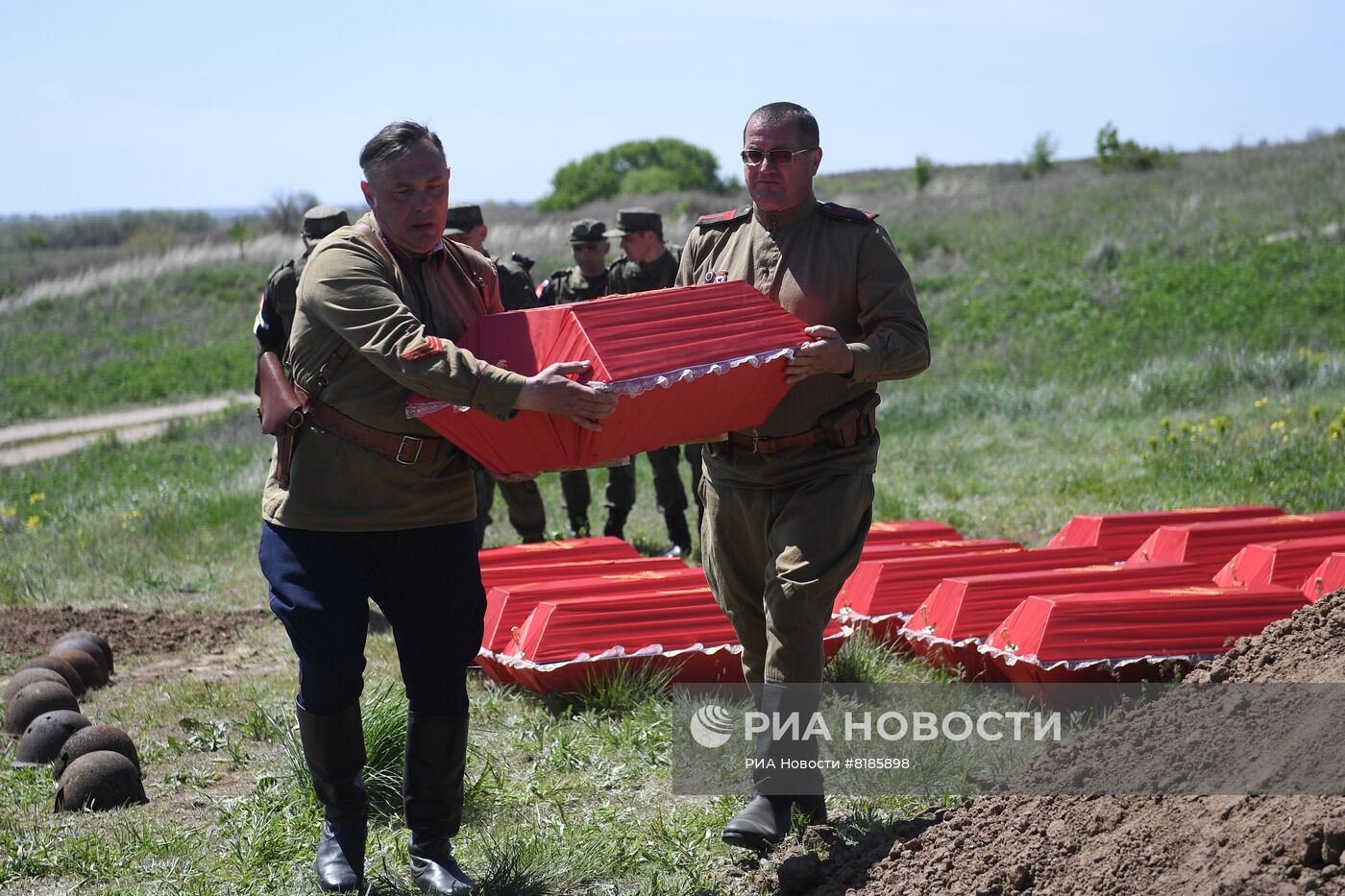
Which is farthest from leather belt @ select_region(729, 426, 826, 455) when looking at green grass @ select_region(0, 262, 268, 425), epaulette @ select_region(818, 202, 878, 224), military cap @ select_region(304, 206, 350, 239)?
green grass @ select_region(0, 262, 268, 425)

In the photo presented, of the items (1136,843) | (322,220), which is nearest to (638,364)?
(1136,843)

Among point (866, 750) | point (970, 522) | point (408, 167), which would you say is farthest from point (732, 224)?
point (970, 522)

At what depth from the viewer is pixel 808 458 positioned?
4.06 metres

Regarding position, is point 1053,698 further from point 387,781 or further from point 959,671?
point 387,781

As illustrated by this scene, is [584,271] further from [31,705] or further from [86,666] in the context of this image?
[31,705]

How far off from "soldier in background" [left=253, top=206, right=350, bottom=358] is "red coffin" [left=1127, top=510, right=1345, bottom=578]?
405cm

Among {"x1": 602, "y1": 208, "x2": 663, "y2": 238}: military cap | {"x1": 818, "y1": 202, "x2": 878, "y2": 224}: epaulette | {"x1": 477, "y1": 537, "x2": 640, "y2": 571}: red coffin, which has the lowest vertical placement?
{"x1": 477, "y1": 537, "x2": 640, "y2": 571}: red coffin

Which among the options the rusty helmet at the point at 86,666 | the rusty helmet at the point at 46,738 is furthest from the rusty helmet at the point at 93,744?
the rusty helmet at the point at 86,666

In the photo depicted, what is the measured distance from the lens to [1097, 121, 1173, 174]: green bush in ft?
139

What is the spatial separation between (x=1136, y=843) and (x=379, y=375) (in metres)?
2.26

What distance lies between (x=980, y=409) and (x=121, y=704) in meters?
10.8

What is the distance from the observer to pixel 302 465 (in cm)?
373

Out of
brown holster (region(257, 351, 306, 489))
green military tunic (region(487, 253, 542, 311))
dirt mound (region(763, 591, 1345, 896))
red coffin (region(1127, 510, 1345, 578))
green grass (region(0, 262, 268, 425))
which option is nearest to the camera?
dirt mound (region(763, 591, 1345, 896))

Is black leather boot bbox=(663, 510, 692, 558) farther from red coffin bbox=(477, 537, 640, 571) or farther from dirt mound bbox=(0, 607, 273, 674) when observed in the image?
dirt mound bbox=(0, 607, 273, 674)
